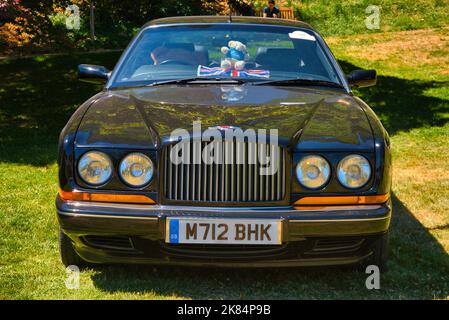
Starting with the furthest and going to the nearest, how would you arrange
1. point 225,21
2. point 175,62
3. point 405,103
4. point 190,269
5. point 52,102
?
point 405,103
point 52,102
point 225,21
point 175,62
point 190,269

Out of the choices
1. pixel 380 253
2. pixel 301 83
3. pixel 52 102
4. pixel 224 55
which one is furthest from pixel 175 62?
pixel 52 102

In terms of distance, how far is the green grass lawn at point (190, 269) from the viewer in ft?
14.0

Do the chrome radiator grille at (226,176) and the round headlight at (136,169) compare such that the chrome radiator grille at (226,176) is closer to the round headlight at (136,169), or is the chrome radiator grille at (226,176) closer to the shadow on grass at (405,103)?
the round headlight at (136,169)

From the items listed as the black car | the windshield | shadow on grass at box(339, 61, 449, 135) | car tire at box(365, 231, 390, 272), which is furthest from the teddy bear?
shadow on grass at box(339, 61, 449, 135)

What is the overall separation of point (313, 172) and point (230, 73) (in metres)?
1.44

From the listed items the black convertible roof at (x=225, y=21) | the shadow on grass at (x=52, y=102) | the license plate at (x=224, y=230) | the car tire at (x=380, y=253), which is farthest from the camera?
the shadow on grass at (x=52, y=102)

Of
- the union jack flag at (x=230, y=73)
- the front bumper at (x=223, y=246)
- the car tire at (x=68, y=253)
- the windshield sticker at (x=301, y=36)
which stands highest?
the windshield sticker at (x=301, y=36)

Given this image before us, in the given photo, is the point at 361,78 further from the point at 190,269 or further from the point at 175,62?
the point at 190,269

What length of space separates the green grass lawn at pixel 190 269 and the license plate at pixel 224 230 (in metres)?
0.42

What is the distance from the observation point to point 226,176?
3.92m

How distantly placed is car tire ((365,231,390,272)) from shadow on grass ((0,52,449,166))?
15.9 feet

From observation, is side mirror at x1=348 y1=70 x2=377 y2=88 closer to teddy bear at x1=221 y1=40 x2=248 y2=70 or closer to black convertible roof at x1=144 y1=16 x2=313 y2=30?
black convertible roof at x1=144 y1=16 x2=313 y2=30

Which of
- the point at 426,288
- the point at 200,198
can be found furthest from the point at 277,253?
the point at 426,288

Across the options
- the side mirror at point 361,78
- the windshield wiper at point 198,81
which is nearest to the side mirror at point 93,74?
the windshield wiper at point 198,81
